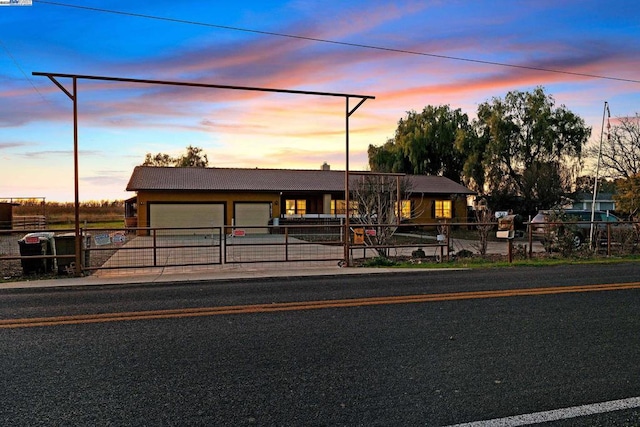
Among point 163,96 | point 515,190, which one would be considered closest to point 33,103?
point 163,96

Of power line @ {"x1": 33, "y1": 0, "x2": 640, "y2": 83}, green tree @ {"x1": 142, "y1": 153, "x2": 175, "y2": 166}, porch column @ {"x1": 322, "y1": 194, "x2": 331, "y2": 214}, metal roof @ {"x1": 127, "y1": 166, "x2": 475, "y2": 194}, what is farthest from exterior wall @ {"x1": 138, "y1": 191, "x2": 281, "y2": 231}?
green tree @ {"x1": 142, "y1": 153, "x2": 175, "y2": 166}

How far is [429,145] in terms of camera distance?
1722 inches

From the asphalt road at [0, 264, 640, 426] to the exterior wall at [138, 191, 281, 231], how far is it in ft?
74.0

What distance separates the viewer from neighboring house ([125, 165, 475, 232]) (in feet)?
99.3

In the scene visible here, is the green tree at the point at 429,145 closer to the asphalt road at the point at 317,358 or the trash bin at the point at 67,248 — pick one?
the trash bin at the point at 67,248

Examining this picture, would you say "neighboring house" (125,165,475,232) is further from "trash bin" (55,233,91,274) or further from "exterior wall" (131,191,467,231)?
"trash bin" (55,233,91,274)

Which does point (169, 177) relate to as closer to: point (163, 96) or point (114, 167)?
point (114, 167)

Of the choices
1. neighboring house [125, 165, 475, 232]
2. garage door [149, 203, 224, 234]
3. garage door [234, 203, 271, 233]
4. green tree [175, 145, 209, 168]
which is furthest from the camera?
green tree [175, 145, 209, 168]

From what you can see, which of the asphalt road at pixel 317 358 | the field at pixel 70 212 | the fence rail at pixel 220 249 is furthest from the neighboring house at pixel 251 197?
the asphalt road at pixel 317 358

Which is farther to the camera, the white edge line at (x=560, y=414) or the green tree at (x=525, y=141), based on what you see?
the green tree at (x=525, y=141)

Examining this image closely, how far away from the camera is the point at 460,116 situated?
43.7 metres

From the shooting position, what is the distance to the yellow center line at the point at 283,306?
6406 millimetres

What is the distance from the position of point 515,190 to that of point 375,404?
125 ft

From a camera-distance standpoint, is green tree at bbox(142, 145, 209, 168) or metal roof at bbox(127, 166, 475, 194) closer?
metal roof at bbox(127, 166, 475, 194)
